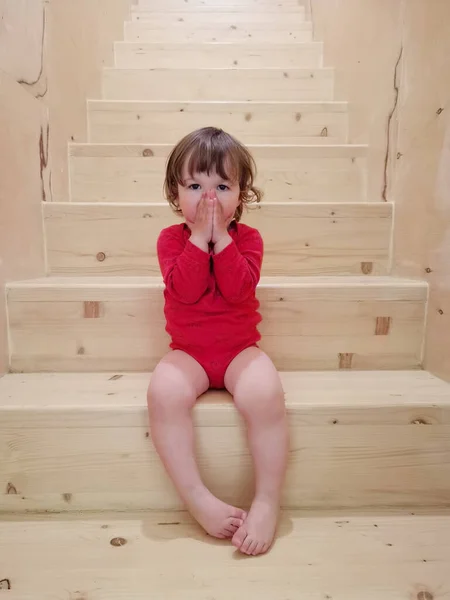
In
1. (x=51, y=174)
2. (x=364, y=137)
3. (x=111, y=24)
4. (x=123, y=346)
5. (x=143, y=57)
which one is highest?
(x=111, y=24)

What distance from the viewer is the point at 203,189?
0.79m

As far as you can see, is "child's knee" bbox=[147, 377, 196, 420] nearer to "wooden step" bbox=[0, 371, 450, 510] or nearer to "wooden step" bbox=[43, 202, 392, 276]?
"wooden step" bbox=[0, 371, 450, 510]

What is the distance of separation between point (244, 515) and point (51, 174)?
97cm

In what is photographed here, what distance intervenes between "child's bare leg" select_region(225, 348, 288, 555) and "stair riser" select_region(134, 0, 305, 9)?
2.31 meters

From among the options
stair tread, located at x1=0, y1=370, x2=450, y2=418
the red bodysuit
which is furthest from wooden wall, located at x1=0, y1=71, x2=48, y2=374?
the red bodysuit

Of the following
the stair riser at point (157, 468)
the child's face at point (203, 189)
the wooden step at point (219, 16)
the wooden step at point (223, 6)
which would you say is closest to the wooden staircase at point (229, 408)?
the stair riser at point (157, 468)

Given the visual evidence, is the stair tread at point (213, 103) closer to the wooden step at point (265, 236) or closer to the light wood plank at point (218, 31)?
the wooden step at point (265, 236)

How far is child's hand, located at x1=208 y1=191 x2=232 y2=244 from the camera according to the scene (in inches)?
30.6

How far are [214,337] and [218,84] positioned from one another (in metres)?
1.26

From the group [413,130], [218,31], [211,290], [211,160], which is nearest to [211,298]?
[211,290]

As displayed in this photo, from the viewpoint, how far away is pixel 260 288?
3.10 feet

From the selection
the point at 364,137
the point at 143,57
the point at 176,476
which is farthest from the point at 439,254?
the point at 143,57

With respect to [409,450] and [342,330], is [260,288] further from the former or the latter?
[409,450]

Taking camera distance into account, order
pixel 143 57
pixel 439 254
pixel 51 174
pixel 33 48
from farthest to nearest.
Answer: pixel 143 57 < pixel 51 174 < pixel 33 48 < pixel 439 254
